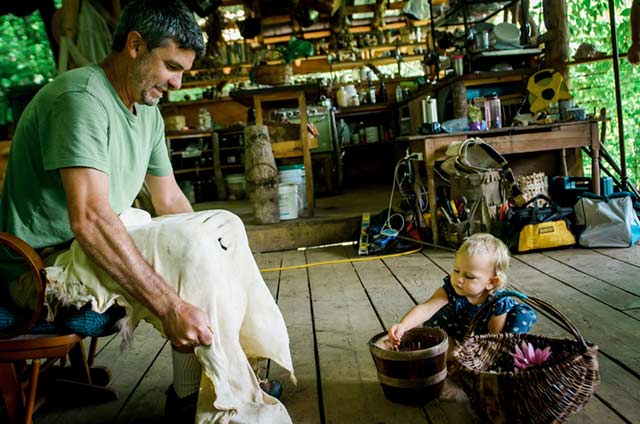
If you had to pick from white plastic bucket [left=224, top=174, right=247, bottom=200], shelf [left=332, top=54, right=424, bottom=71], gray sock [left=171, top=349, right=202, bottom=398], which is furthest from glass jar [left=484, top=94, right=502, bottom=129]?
shelf [left=332, top=54, right=424, bottom=71]

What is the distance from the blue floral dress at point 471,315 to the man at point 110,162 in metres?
0.87

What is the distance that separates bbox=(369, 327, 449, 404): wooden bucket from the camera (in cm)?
148

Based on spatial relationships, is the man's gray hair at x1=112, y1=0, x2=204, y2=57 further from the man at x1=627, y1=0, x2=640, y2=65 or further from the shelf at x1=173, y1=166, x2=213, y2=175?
the shelf at x1=173, y1=166, x2=213, y2=175

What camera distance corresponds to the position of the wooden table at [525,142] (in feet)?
12.3


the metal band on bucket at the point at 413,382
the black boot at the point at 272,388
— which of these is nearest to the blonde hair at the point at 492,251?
the metal band on bucket at the point at 413,382

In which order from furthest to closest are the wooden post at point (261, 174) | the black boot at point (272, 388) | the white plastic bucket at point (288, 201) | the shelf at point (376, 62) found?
the shelf at point (376, 62), the white plastic bucket at point (288, 201), the wooden post at point (261, 174), the black boot at point (272, 388)

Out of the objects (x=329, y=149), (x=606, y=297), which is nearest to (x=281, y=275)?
(x=606, y=297)

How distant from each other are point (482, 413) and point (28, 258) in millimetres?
1165

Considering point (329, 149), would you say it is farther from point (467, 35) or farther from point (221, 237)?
point (221, 237)

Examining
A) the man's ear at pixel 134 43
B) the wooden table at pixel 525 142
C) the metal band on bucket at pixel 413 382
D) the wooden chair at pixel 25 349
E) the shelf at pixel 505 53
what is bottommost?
the metal band on bucket at pixel 413 382

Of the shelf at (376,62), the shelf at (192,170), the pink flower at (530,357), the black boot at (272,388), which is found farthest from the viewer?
the shelf at (376,62)

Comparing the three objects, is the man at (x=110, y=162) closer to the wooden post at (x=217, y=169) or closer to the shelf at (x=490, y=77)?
the shelf at (x=490, y=77)

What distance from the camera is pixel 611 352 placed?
1.81 meters

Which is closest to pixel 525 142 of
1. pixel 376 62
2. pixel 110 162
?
pixel 110 162
